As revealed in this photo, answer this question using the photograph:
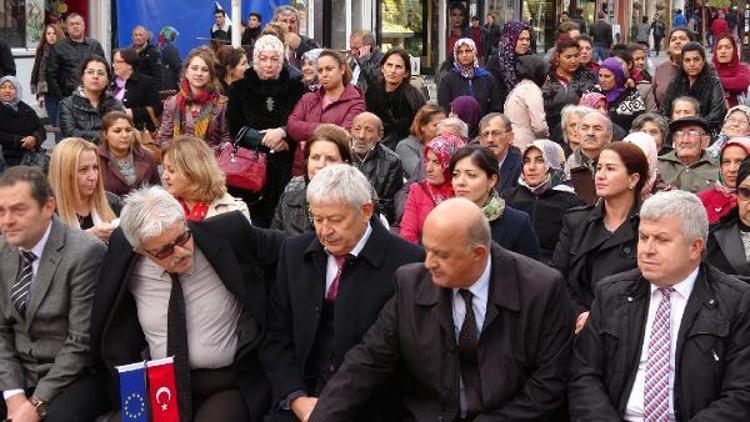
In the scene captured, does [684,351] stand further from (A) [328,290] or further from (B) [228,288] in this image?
(B) [228,288]

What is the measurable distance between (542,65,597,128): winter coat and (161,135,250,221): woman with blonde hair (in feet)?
17.9

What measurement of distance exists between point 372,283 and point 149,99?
7.52 meters

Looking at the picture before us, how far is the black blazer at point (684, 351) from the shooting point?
4570 mm

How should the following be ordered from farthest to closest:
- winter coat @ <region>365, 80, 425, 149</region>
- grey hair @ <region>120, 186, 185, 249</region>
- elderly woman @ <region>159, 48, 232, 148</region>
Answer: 1. winter coat @ <region>365, 80, 425, 149</region>
2. elderly woman @ <region>159, 48, 232, 148</region>
3. grey hair @ <region>120, 186, 185, 249</region>

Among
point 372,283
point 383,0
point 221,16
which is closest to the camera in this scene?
point 372,283

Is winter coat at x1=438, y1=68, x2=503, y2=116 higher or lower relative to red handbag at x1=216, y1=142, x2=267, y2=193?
higher

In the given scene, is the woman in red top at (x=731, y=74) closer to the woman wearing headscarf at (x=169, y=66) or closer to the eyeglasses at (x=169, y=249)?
the woman wearing headscarf at (x=169, y=66)

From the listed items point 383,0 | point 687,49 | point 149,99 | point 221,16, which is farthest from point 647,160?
point 383,0

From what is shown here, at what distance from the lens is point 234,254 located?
546 cm

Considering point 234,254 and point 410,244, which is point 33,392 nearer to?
point 234,254

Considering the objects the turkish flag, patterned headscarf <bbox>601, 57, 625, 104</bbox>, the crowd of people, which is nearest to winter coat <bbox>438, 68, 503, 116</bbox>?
patterned headscarf <bbox>601, 57, 625, 104</bbox>

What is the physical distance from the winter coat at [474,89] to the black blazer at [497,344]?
7103mm

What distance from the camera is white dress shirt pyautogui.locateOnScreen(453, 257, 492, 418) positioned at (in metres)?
4.76

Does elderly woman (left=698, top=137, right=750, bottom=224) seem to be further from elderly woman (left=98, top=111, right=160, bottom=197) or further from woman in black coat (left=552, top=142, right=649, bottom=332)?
elderly woman (left=98, top=111, right=160, bottom=197)
